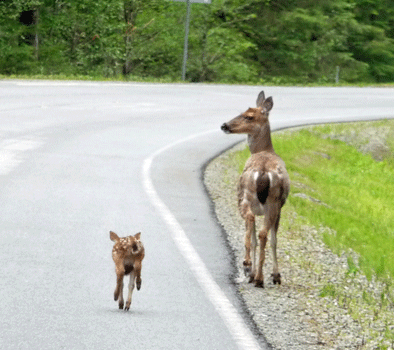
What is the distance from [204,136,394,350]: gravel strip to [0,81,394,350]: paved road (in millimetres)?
203

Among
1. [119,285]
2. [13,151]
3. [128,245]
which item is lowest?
[13,151]

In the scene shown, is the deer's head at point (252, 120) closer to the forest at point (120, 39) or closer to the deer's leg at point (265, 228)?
the deer's leg at point (265, 228)

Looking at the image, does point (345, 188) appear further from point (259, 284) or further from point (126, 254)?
point (126, 254)

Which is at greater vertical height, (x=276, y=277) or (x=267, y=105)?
(x=267, y=105)

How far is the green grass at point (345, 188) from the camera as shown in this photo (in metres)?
10.7

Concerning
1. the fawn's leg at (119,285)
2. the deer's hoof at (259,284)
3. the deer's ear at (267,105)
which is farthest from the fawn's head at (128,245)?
the deer's ear at (267,105)

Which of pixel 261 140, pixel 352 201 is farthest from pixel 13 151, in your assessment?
pixel 261 140

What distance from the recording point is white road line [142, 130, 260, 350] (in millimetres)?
6180

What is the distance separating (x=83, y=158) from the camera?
15.8m

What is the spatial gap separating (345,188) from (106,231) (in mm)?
9029

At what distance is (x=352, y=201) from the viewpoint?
16.2 m

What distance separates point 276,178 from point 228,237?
2.87 meters

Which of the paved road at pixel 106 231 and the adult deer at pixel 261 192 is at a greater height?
the adult deer at pixel 261 192

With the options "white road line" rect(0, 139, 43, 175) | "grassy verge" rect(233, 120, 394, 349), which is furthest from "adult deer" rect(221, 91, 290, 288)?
"white road line" rect(0, 139, 43, 175)
